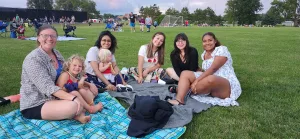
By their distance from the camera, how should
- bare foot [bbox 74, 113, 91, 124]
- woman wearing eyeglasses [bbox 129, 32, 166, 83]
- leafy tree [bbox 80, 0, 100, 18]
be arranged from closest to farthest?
bare foot [bbox 74, 113, 91, 124]
woman wearing eyeglasses [bbox 129, 32, 166, 83]
leafy tree [bbox 80, 0, 100, 18]

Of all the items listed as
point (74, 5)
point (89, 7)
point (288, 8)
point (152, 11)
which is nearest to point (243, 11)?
point (288, 8)

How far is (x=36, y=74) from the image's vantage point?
3.17 m

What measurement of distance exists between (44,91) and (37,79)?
0.54 ft

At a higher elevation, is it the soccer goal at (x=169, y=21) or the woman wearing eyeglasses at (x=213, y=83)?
the soccer goal at (x=169, y=21)

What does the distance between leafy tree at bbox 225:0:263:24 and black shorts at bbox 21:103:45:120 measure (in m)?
88.8

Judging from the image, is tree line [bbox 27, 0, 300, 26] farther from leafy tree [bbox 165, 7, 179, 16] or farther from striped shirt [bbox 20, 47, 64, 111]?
striped shirt [bbox 20, 47, 64, 111]

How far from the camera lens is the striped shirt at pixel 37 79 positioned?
318cm

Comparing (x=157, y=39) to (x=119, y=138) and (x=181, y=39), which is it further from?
(x=119, y=138)

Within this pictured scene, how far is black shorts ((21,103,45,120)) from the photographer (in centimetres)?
338

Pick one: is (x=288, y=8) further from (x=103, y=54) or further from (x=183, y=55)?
(x=103, y=54)

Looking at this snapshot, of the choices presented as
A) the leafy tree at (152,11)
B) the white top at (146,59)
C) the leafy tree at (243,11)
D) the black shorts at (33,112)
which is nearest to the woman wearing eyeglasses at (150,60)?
the white top at (146,59)

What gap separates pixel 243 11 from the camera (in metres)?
86.4

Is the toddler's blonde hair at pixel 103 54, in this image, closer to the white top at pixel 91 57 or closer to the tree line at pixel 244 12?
the white top at pixel 91 57

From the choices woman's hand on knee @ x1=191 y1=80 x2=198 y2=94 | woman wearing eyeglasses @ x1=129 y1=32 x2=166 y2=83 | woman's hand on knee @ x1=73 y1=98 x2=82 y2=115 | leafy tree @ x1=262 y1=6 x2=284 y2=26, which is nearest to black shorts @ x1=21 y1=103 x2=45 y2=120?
woman's hand on knee @ x1=73 y1=98 x2=82 y2=115
